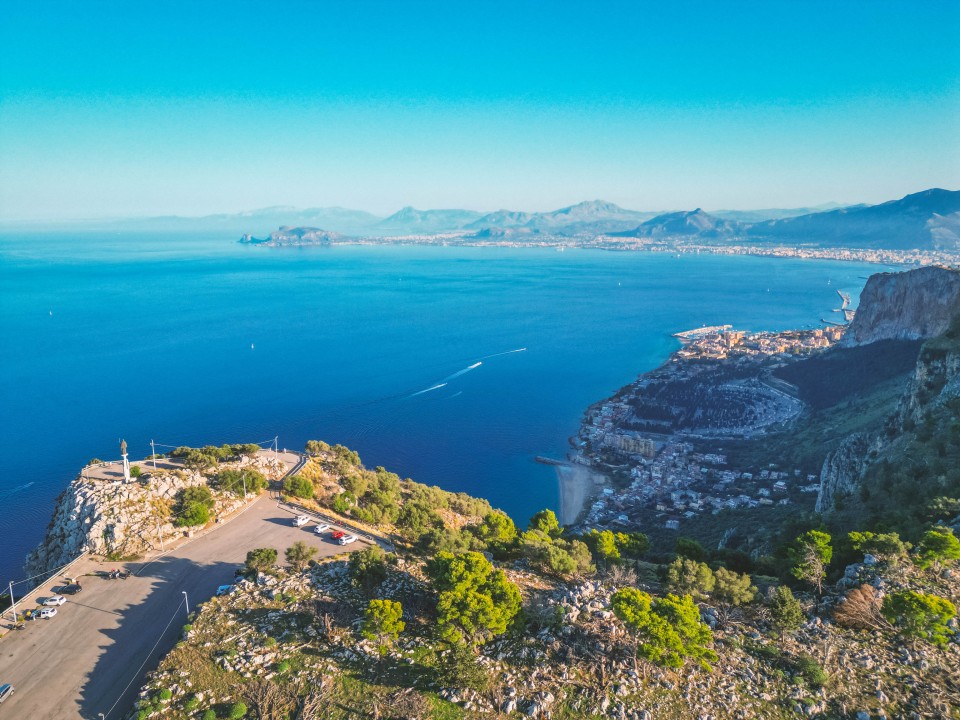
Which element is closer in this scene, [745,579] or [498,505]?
[745,579]

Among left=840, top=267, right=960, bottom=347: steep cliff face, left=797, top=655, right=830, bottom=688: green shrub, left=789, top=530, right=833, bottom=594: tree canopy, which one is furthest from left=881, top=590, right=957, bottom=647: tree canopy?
left=840, top=267, right=960, bottom=347: steep cliff face

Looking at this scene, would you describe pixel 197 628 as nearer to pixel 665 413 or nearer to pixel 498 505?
pixel 498 505

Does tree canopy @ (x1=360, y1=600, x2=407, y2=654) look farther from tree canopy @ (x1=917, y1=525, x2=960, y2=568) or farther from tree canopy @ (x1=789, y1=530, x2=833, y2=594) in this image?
tree canopy @ (x1=917, y1=525, x2=960, y2=568)

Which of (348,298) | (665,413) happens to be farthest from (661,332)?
(348,298)

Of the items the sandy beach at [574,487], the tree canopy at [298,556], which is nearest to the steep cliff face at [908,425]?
the sandy beach at [574,487]

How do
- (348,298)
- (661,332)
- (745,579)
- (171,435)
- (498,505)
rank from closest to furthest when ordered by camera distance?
1. (745,579)
2. (498,505)
3. (171,435)
4. (661,332)
5. (348,298)

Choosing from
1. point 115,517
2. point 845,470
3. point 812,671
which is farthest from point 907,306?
point 115,517

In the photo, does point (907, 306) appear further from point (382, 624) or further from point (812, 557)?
point (382, 624)
